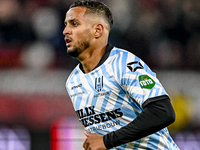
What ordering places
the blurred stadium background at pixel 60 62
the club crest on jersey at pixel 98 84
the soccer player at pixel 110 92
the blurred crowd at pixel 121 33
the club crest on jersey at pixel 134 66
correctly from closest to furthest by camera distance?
the soccer player at pixel 110 92
the club crest on jersey at pixel 134 66
the club crest on jersey at pixel 98 84
the blurred stadium background at pixel 60 62
the blurred crowd at pixel 121 33

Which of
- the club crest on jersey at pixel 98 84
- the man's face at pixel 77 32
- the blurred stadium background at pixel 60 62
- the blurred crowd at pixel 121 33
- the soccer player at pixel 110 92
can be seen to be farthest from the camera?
the blurred crowd at pixel 121 33

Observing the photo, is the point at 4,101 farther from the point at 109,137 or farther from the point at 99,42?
the point at 109,137

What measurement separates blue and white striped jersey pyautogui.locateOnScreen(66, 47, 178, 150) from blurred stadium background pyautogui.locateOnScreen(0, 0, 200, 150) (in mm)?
3949

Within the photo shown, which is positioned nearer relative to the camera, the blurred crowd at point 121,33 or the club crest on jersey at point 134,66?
the club crest on jersey at point 134,66

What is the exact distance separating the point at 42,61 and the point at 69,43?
16.3ft

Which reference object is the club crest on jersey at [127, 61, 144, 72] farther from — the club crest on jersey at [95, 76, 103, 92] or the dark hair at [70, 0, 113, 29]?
the dark hair at [70, 0, 113, 29]

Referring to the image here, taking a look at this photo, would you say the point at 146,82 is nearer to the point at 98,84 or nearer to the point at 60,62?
the point at 98,84

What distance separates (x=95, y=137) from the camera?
262cm

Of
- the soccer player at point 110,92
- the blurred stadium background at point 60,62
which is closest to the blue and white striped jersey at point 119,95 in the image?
the soccer player at point 110,92

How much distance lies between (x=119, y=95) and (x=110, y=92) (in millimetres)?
80

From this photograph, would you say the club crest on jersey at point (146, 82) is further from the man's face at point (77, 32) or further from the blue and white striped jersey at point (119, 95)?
the man's face at point (77, 32)

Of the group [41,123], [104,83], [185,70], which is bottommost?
[41,123]

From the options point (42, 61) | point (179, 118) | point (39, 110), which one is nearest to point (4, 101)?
point (39, 110)

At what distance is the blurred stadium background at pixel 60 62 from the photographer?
22.9 ft
